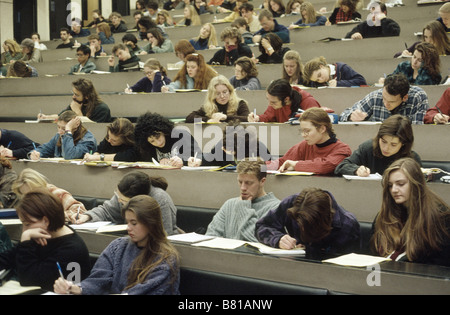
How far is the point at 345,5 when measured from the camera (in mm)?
7082

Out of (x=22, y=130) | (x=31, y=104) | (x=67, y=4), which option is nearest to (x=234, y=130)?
(x=22, y=130)

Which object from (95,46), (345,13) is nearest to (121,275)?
(345,13)

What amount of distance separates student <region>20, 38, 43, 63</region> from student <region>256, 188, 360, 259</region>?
6821mm

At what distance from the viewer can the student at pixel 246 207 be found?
3336mm

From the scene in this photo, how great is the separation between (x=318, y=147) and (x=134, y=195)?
1195mm

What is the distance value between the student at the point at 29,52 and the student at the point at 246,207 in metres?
6.29

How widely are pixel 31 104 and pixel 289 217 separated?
470 centimetres

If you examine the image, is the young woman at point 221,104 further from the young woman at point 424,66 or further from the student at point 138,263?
the student at point 138,263

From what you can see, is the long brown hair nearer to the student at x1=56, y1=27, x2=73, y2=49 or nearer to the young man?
the young man

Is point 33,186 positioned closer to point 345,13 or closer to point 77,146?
point 77,146

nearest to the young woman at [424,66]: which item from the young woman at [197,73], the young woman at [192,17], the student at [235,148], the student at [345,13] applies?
the student at [235,148]

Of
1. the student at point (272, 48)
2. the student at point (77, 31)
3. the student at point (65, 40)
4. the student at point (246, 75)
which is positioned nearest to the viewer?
the student at point (246, 75)

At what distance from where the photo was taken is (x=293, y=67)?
17.7 ft

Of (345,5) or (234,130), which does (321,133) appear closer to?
(234,130)
